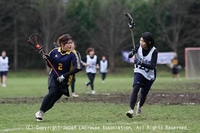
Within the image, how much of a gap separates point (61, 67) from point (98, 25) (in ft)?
161

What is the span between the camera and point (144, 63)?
11719mm

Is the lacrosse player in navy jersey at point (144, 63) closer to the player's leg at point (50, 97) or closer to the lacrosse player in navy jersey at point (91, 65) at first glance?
the player's leg at point (50, 97)

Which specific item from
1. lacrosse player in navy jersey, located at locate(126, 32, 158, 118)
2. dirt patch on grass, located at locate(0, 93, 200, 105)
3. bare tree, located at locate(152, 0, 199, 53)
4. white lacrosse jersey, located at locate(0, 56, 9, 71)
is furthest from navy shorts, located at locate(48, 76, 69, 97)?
bare tree, located at locate(152, 0, 199, 53)

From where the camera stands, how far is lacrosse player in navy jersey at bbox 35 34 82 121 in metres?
11.7

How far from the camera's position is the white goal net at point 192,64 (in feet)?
132

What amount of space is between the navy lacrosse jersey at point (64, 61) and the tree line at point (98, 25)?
47.1m

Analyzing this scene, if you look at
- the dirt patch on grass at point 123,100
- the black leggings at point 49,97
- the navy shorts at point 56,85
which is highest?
the navy shorts at point 56,85

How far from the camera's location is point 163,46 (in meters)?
63.3

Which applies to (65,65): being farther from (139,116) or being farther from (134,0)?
(134,0)

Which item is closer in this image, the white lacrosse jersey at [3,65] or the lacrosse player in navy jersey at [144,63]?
the lacrosse player in navy jersey at [144,63]

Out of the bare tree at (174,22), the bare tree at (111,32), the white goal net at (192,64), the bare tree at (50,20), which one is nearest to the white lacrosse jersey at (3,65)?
the white goal net at (192,64)

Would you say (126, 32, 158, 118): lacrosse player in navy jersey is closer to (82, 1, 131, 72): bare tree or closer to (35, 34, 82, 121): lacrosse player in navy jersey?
(35, 34, 82, 121): lacrosse player in navy jersey

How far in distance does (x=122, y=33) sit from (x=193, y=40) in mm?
9116

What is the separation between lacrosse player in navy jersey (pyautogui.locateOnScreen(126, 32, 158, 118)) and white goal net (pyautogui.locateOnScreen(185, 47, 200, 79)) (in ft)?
94.7
